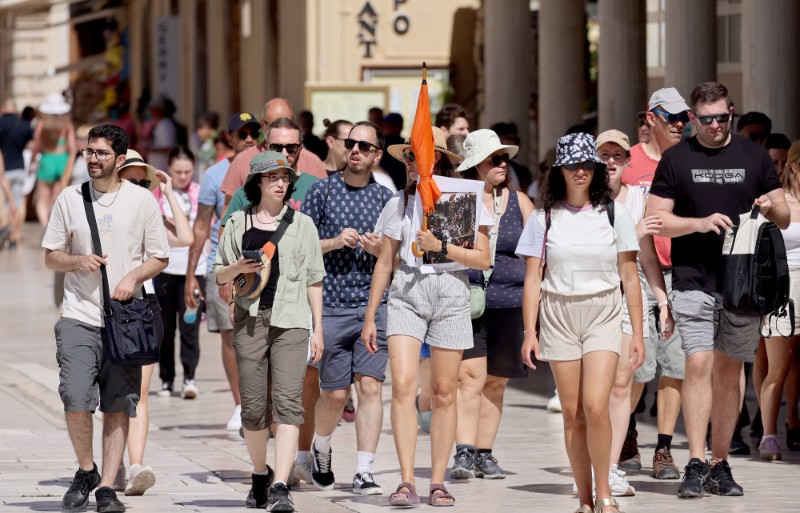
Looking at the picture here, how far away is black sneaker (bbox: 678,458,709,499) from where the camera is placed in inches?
399

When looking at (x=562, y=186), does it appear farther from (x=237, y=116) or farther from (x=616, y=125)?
(x=616, y=125)

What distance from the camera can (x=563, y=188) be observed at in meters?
9.63

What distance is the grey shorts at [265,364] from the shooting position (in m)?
9.93

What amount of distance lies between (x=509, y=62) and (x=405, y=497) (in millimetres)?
14467

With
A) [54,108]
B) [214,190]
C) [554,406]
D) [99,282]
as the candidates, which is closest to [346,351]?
[99,282]

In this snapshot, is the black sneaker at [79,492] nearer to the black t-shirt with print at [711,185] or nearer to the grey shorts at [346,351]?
the grey shorts at [346,351]

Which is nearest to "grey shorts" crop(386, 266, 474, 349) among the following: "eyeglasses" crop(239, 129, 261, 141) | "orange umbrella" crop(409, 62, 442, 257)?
"orange umbrella" crop(409, 62, 442, 257)

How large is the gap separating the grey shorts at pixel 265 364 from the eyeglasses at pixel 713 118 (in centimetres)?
225

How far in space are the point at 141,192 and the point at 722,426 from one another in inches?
125

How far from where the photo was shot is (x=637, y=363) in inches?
376

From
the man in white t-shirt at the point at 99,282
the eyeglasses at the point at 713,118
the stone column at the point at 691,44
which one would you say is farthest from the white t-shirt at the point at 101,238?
the stone column at the point at 691,44

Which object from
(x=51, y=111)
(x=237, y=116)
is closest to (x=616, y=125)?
(x=237, y=116)

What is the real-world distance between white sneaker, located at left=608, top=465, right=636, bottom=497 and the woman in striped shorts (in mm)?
820

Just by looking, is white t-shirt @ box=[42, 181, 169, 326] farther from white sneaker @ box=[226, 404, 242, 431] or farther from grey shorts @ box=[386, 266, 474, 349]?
white sneaker @ box=[226, 404, 242, 431]
